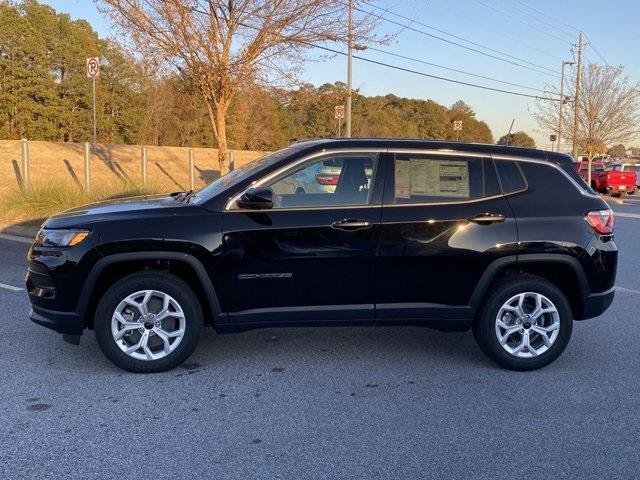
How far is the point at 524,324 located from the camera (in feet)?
15.6

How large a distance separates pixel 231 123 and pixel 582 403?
35.9 meters

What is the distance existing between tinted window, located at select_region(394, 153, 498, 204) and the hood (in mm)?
1708

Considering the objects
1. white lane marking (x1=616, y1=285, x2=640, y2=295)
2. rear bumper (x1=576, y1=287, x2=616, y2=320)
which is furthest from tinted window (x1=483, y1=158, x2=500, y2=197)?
white lane marking (x1=616, y1=285, x2=640, y2=295)

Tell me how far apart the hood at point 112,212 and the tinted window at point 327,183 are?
776 millimetres

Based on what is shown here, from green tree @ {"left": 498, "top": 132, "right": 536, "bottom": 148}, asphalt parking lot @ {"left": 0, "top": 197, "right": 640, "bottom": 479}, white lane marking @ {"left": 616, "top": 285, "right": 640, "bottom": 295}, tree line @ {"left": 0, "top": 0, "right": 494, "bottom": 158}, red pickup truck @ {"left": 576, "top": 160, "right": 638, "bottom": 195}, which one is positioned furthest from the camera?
tree line @ {"left": 0, "top": 0, "right": 494, "bottom": 158}

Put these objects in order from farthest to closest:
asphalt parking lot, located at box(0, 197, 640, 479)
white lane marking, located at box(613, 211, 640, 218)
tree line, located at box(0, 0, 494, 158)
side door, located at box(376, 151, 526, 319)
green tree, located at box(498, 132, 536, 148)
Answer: tree line, located at box(0, 0, 494, 158) → white lane marking, located at box(613, 211, 640, 218) → green tree, located at box(498, 132, 536, 148) → side door, located at box(376, 151, 526, 319) → asphalt parking lot, located at box(0, 197, 640, 479)

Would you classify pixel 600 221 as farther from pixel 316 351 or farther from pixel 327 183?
pixel 316 351

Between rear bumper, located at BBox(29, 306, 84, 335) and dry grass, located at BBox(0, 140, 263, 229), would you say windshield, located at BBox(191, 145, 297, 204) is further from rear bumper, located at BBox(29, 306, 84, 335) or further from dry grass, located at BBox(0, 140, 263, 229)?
dry grass, located at BBox(0, 140, 263, 229)

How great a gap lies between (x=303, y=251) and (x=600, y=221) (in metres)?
2.41

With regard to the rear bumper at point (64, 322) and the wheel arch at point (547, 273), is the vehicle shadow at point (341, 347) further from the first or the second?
the rear bumper at point (64, 322)

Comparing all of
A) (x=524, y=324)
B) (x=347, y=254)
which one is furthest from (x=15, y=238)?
(x=524, y=324)

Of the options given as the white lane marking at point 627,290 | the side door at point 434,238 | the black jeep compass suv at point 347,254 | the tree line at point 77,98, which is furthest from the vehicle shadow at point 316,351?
the tree line at point 77,98

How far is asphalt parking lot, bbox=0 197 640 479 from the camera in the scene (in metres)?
3.30

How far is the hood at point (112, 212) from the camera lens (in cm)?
445
